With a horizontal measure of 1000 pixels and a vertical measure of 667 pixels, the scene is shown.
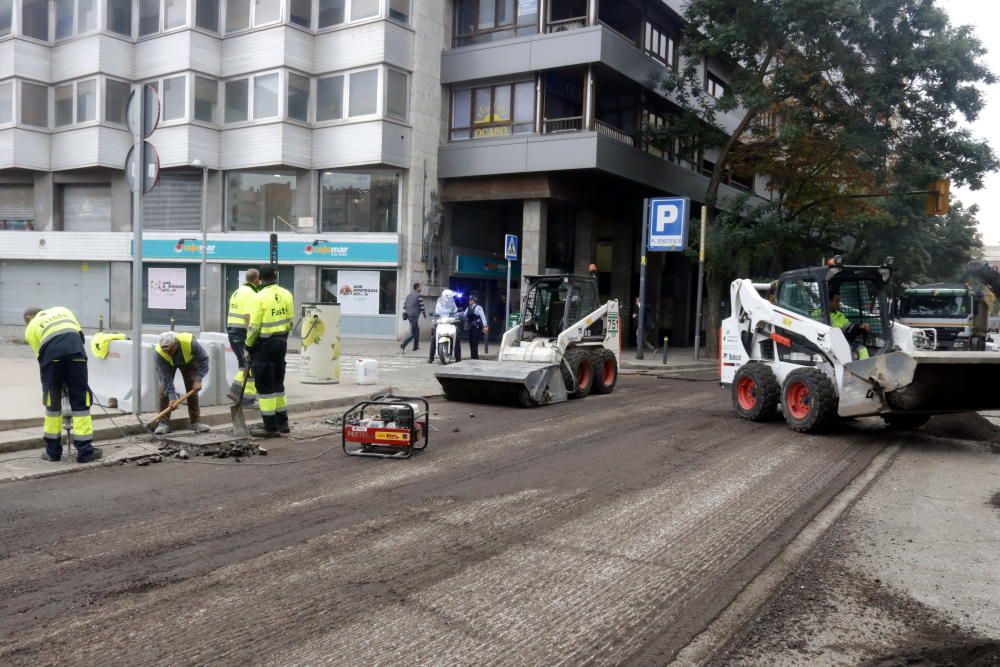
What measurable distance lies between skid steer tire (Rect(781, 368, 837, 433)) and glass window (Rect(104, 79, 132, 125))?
28443mm

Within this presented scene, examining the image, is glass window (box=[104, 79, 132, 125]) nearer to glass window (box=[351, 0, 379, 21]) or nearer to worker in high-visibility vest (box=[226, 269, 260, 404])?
glass window (box=[351, 0, 379, 21])

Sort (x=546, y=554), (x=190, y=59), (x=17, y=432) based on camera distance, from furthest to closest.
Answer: (x=190, y=59)
(x=17, y=432)
(x=546, y=554)

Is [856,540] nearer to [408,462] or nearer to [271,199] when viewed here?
[408,462]

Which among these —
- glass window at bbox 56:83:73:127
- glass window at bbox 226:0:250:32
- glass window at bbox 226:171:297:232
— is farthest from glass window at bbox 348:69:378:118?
glass window at bbox 56:83:73:127

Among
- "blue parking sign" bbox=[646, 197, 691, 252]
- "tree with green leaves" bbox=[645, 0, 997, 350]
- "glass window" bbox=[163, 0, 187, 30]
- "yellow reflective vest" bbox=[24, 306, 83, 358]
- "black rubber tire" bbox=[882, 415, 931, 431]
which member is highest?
"glass window" bbox=[163, 0, 187, 30]

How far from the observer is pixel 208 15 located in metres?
29.4

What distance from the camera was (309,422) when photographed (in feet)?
35.3

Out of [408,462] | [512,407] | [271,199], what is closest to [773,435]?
[512,407]

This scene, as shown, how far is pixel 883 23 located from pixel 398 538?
22.3 metres

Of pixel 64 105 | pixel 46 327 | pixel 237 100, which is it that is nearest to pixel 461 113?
pixel 237 100

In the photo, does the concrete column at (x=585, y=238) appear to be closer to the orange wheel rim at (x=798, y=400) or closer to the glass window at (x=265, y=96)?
the glass window at (x=265, y=96)

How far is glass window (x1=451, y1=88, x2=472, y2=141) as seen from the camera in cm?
2808

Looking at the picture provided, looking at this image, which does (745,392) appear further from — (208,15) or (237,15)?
(208,15)

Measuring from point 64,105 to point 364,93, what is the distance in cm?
1369
